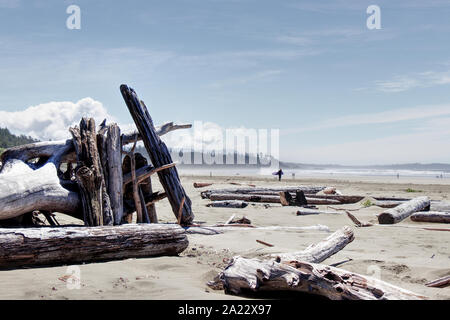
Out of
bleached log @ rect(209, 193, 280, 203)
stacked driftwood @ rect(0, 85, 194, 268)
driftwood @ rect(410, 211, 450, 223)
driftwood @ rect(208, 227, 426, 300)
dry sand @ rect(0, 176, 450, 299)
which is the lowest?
bleached log @ rect(209, 193, 280, 203)

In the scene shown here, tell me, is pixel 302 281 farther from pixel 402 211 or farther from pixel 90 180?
pixel 402 211

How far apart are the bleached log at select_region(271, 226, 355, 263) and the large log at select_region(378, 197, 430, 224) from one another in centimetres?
342

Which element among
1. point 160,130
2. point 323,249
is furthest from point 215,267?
point 160,130

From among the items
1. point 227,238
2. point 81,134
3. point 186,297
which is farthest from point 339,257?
point 81,134

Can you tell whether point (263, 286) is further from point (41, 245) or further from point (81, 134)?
point (81, 134)

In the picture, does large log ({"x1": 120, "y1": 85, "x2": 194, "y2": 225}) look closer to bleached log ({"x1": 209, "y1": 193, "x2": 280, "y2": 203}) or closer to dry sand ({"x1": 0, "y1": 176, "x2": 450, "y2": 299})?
dry sand ({"x1": 0, "y1": 176, "x2": 450, "y2": 299})

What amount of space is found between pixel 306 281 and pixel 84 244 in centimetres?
273

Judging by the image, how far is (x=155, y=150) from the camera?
7.72 meters

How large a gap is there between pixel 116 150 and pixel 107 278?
299cm

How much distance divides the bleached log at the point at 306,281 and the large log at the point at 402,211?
6.85 metres

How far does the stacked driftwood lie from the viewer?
190 inches

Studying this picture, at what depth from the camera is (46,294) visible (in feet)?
12.6

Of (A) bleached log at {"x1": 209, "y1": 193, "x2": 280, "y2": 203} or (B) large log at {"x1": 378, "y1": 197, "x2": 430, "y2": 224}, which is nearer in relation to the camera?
(B) large log at {"x1": 378, "y1": 197, "x2": 430, "y2": 224}

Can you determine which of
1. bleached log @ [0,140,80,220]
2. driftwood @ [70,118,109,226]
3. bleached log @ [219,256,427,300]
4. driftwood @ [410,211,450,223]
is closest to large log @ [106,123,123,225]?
driftwood @ [70,118,109,226]
